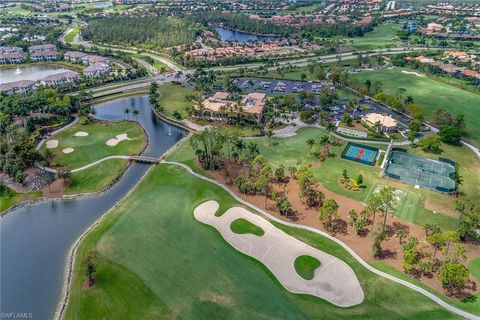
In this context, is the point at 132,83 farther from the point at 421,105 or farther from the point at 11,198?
the point at 421,105

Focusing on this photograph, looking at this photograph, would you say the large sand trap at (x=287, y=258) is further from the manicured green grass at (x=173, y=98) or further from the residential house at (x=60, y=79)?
the residential house at (x=60, y=79)

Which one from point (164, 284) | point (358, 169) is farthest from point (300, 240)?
point (358, 169)

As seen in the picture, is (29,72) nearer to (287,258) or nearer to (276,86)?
(276,86)

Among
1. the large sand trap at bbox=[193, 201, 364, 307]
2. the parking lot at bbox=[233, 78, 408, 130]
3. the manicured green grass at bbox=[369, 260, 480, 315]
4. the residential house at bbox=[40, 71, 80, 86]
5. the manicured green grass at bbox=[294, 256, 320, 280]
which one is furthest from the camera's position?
the residential house at bbox=[40, 71, 80, 86]

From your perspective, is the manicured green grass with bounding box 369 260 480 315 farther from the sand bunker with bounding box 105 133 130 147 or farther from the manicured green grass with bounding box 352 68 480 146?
the sand bunker with bounding box 105 133 130 147

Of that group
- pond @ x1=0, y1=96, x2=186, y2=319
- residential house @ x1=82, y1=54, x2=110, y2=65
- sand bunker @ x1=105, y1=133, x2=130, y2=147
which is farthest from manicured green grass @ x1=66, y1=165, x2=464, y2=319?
residential house @ x1=82, y1=54, x2=110, y2=65

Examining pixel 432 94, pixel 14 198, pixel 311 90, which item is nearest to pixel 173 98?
pixel 311 90

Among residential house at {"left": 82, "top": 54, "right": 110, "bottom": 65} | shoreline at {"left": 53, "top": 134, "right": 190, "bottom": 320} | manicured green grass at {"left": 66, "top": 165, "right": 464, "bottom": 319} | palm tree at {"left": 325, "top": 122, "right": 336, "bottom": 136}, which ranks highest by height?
residential house at {"left": 82, "top": 54, "right": 110, "bottom": 65}
